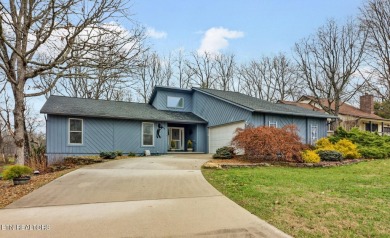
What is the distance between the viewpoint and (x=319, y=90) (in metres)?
28.3

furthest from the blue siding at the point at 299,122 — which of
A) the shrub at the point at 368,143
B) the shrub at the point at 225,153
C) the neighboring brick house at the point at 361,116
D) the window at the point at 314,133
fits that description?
the neighboring brick house at the point at 361,116

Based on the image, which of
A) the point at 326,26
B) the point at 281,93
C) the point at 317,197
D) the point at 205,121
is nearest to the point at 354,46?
the point at 326,26

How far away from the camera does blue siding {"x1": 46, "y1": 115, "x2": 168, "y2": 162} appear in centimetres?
1557

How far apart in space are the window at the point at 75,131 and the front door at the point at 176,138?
6.83 m

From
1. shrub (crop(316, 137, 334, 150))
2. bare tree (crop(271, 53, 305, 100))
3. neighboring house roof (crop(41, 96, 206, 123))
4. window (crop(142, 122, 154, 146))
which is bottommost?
shrub (crop(316, 137, 334, 150))

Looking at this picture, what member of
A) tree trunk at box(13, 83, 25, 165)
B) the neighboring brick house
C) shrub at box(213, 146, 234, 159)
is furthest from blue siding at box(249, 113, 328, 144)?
tree trunk at box(13, 83, 25, 165)

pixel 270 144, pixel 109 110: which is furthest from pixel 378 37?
pixel 109 110

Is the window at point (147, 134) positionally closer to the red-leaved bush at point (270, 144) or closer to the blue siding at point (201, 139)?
the blue siding at point (201, 139)

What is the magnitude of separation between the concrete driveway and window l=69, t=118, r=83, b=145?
28.0 feet

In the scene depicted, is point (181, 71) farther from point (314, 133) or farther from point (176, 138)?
point (314, 133)

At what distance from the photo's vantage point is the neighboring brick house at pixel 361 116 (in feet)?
100

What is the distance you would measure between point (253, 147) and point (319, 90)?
19.0 meters

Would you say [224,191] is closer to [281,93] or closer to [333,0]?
[333,0]

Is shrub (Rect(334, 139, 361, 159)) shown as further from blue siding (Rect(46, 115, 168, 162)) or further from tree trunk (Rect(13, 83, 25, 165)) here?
tree trunk (Rect(13, 83, 25, 165))
